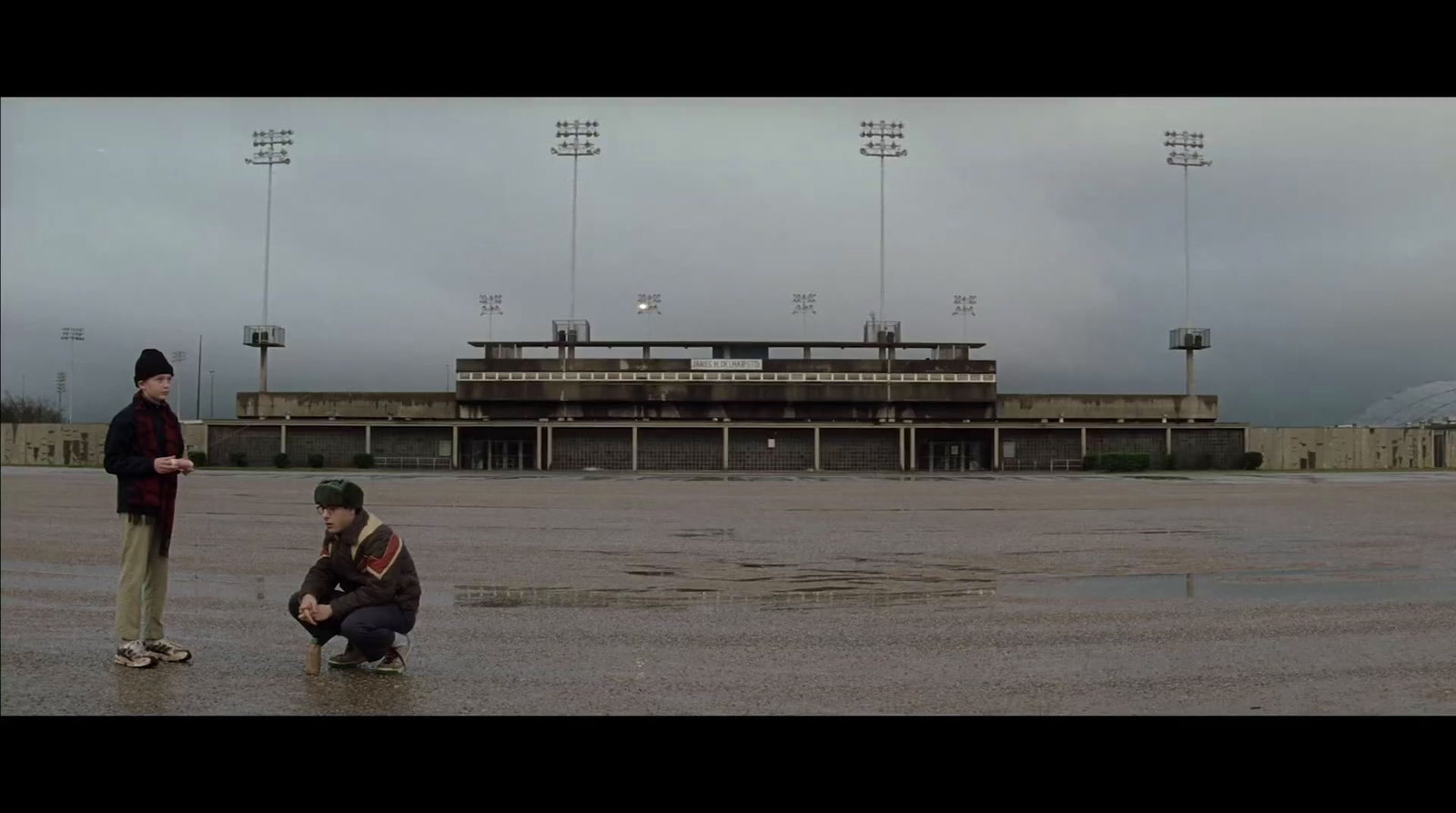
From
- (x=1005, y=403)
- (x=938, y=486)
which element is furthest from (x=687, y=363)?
(x=938, y=486)

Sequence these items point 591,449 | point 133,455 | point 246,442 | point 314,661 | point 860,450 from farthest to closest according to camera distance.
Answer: point 246,442 < point 860,450 < point 591,449 < point 314,661 < point 133,455

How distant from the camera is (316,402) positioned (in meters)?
63.2

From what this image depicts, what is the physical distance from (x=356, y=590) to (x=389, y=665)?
21.6 inches

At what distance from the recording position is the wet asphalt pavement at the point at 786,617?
6488 millimetres

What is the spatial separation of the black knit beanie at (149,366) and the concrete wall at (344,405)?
57948 mm

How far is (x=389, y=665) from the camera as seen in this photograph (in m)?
7.10

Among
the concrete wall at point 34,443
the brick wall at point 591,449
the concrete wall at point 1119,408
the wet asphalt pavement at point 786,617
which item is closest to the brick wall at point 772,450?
the brick wall at point 591,449

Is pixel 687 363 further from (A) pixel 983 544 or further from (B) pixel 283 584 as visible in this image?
(B) pixel 283 584

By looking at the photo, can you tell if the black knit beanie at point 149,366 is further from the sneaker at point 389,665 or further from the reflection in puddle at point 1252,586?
the reflection in puddle at point 1252,586

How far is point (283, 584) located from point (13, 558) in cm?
303

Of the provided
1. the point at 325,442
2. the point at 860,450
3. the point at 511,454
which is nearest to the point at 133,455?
the point at 860,450

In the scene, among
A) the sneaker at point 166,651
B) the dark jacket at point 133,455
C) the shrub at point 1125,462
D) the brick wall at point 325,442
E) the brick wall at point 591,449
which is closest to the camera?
the dark jacket at point 133,455

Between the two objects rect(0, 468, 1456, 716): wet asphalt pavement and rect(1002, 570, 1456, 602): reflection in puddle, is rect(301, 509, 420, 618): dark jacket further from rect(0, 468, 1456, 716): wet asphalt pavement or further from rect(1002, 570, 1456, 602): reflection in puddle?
rect(1002, 570, 1456, 602): reflection in puddle

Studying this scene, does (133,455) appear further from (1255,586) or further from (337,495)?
(1255,586)
